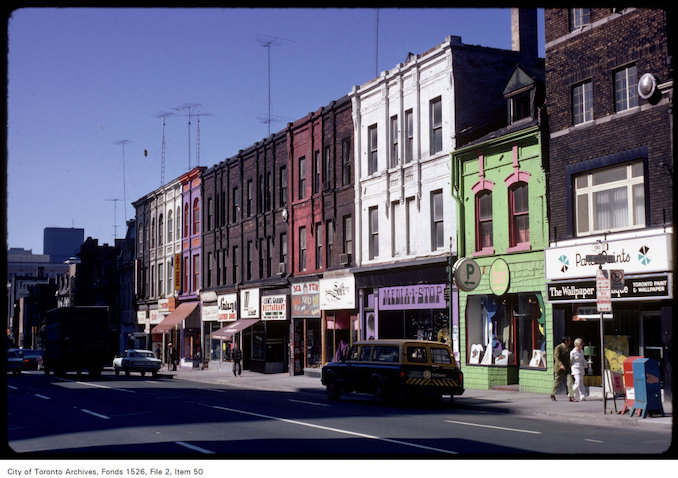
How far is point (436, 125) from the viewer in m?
31.1

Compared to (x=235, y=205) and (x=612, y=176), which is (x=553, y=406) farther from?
(x=235, y=205)

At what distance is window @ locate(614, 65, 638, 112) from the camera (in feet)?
73.2

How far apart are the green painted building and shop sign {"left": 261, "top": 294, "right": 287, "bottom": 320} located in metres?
14.8

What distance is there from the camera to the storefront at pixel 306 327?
39381mm

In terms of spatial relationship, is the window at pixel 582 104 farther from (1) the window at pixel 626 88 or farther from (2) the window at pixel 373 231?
(2) the window at pixel 373 231

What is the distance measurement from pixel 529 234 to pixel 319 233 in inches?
591

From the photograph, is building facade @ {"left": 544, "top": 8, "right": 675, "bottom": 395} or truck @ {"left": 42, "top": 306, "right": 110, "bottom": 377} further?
truck @ {"left": 42, "top": 306, "right": 110, "bottom": 377}

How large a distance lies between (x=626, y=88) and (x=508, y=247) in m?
6.61

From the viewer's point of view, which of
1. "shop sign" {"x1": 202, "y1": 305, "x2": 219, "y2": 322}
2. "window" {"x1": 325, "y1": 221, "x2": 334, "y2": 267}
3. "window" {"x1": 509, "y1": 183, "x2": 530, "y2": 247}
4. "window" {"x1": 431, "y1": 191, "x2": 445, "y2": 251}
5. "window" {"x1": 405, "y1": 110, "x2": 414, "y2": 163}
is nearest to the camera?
"window" {"x1": 509, "y1": 183, "x2": 530, "y2": 247}

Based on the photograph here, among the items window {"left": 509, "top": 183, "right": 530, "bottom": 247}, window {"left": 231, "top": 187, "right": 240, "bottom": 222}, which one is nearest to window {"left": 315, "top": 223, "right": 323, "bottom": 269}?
window {"left": 231, "top": 187, "right": 240, "bottom": 222}

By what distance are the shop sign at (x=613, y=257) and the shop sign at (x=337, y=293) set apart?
12.5 meters

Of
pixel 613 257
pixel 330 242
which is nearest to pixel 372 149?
pixel 330 242

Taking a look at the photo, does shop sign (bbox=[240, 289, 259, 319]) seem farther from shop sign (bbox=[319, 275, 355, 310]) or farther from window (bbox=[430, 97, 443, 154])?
window (bbox=[430, 97, 443, 154])

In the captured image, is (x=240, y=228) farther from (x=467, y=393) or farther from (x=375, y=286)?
(x=467, y=393)
